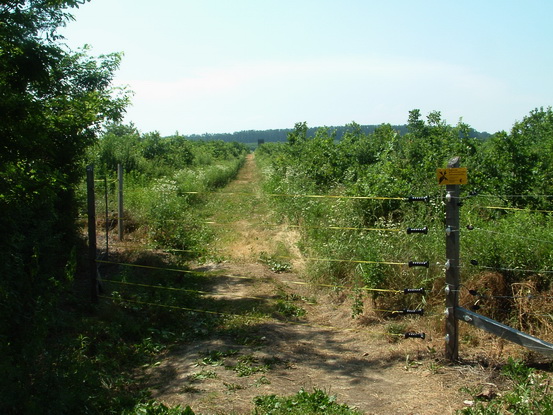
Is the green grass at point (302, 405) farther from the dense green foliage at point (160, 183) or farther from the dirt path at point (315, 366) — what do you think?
the dense green foliage at point (160, 183)

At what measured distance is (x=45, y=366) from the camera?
→ 12.6ft

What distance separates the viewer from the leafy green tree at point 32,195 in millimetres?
3666

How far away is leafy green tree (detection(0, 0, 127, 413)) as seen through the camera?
144 inches

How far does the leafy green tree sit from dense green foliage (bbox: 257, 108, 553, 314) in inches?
138

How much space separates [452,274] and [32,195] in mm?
4261

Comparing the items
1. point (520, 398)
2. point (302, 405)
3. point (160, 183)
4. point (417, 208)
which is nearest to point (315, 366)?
point (302, 405)

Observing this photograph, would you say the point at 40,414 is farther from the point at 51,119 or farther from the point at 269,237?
the point at 269,237

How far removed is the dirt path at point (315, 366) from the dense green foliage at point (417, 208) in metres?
0.77

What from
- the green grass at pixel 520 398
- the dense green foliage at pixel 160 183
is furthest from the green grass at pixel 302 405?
the dense green foliage at pixel 160 183

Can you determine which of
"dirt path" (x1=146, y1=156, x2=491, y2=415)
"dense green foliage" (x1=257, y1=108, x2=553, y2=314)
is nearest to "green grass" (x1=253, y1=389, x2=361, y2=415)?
"dirt path" (x1=146, y1=156, x2=491, y2=415)

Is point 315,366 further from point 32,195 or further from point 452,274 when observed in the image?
point 32,195

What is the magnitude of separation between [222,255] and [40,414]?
6.77m

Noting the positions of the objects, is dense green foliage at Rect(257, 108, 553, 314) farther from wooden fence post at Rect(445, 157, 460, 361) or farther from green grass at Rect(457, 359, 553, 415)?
green grass at Rect(457, 359, 553, 415)

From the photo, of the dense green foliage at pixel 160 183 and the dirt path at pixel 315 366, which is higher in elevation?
the dense green foliage at pixel 160 183
